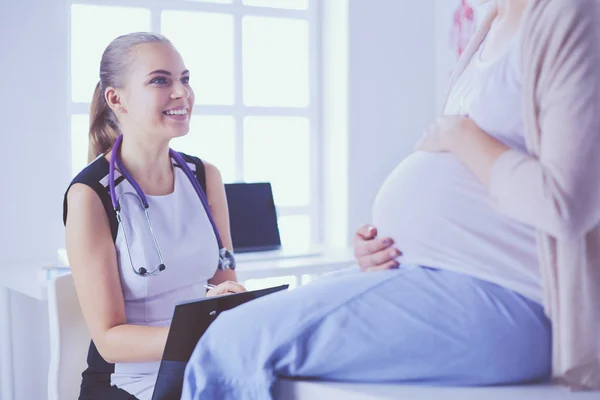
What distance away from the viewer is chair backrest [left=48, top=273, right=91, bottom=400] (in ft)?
5.15

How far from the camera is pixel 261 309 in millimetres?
935

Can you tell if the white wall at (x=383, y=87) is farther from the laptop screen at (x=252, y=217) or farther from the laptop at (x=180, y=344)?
the laptop at (x=180, y=344)

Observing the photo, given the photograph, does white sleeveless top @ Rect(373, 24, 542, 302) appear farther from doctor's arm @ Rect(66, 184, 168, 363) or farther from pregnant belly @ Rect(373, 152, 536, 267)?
doctor's arm @ Rect(66, 184, 168, 363)

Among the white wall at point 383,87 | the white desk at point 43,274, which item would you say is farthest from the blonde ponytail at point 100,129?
the white wall at point 383,87

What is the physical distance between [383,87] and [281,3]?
0.63 metres

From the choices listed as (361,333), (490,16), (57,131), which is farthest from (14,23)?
(361,333)

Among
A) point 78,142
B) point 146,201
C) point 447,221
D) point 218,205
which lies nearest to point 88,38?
point 78,142

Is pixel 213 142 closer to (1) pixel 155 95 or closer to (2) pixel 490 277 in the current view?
(1) pixel 155 95

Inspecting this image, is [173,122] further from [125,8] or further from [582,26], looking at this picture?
[125,8]

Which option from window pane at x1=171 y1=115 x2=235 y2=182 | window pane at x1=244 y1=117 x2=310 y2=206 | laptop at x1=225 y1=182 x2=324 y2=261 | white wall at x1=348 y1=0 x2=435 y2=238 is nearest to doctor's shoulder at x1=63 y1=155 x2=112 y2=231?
laptop at x1=225 y1=182 x2=324 y2=261

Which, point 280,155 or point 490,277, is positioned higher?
point 280,155

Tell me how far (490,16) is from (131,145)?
2.80ft

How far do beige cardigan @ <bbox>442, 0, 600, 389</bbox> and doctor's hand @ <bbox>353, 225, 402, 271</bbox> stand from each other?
0.18 meters

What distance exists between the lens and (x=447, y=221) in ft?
3.13
